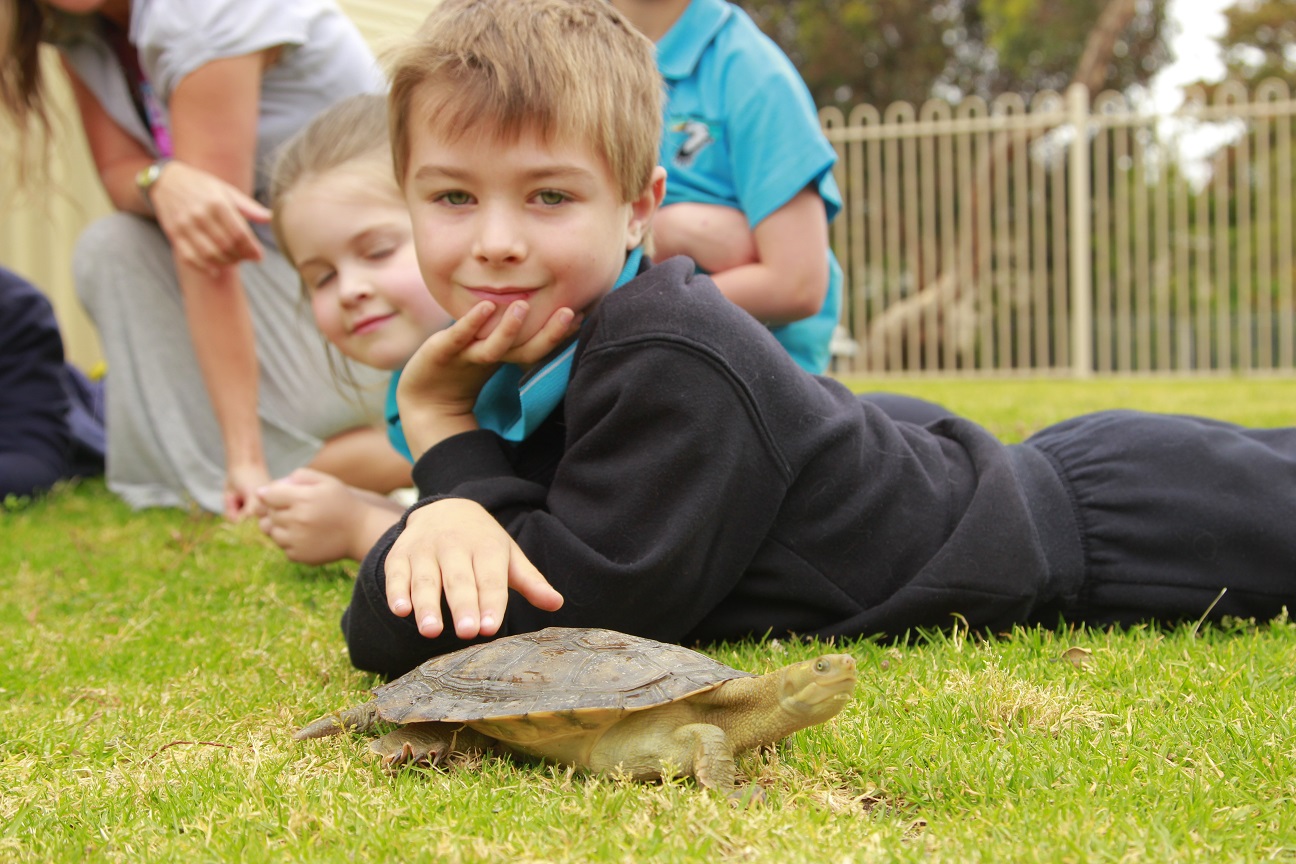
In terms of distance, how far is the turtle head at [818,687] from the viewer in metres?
1.54

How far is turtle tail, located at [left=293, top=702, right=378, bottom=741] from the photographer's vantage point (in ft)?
6.34

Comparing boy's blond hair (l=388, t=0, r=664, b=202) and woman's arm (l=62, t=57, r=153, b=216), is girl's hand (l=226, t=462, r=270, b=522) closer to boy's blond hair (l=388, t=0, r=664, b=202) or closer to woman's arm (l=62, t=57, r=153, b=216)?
woman's arm (l=62, t=57, r=153, b=216)

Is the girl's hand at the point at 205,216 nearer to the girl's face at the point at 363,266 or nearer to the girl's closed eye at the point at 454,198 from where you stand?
the girl's face at the point at 363,266

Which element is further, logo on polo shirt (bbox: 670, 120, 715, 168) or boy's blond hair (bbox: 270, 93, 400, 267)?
logo on polo shirt (bbox: 670, 120, 715, 168)

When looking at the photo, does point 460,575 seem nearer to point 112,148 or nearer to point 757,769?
point 757,769

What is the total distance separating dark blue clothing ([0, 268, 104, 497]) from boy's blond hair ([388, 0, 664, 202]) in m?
3.73

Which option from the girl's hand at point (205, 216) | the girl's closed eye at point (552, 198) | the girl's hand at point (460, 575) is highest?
the girl's closed eye at point (552, 198)

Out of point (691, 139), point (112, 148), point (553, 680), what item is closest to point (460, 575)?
point (553, 680)

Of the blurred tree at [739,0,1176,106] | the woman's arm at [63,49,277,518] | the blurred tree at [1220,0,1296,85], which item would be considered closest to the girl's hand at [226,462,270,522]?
the woman's arm at [63,49,277,518]

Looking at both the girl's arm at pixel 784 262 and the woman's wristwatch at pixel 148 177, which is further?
the woman's wristwatch at pixel 148 177

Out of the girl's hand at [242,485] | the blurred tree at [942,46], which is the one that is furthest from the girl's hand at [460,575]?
the blurred tree at [942,46]

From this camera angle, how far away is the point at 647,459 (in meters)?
2.13

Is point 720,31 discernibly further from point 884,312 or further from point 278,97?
point 884,312

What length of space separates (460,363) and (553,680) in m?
0.89
